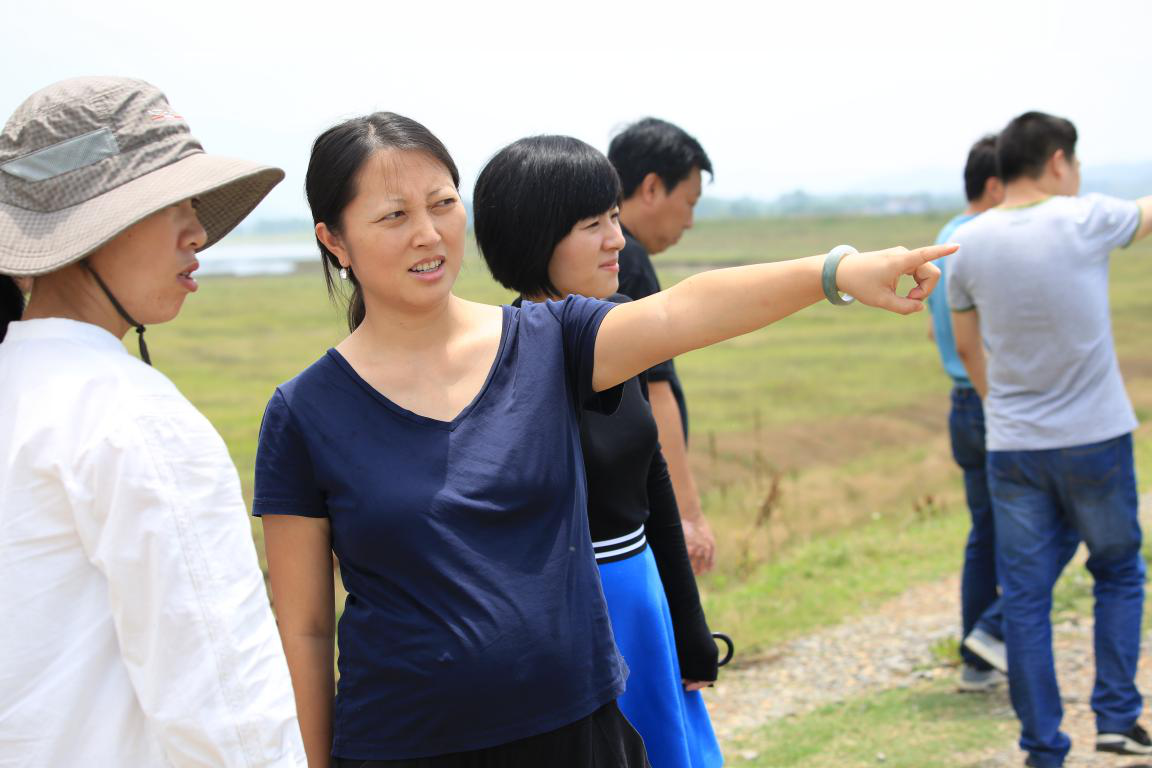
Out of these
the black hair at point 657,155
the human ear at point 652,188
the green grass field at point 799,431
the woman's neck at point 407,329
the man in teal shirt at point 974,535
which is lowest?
the green grass field at point 799,431

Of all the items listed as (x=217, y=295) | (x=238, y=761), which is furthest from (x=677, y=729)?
(x=217, y=295)

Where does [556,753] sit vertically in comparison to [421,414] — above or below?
below

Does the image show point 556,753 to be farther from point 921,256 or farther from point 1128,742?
point 1128,742

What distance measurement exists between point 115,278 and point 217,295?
44.5 m

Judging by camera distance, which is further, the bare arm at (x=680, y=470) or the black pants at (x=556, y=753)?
the bare arm at (x=680, y=470)

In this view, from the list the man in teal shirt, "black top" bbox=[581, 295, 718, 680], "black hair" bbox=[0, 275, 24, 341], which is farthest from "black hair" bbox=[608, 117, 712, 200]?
"black hair" bbox=[0, 275, 24, 341]

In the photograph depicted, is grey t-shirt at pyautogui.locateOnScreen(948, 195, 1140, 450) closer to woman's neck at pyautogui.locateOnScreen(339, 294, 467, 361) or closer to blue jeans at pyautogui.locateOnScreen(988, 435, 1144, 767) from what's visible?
blue jeans at pyautogui.locateOnScreen(988, 435, 1144, 767)

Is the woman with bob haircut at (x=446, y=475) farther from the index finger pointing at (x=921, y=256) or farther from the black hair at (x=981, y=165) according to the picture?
the black hair at (x=981, y=165)

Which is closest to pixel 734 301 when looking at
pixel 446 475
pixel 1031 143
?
pixel 446 475

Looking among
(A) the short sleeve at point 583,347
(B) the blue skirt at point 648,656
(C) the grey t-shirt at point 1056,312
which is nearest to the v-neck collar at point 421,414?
(A) the short sleeve at point 583,347

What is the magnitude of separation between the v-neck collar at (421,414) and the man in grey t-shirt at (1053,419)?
2505mm

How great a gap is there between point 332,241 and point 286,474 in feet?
1.53

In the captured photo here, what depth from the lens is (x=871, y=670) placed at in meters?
5.31

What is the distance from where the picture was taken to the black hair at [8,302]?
69.7 inches
